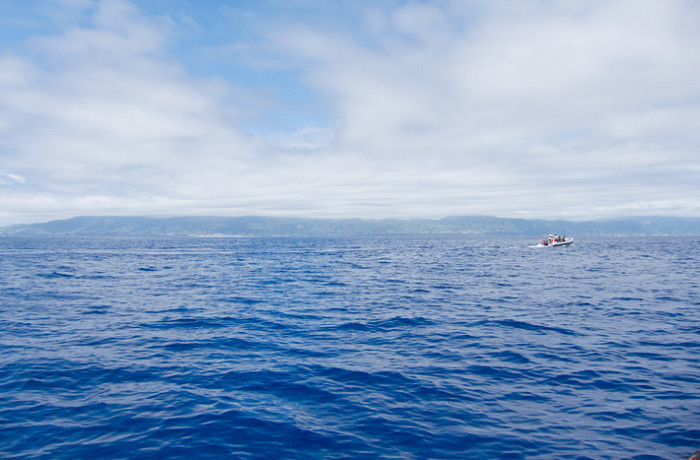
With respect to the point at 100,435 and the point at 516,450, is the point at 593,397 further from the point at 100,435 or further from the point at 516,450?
the point at 100,435

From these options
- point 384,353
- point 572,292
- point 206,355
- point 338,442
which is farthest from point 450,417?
point 572,292

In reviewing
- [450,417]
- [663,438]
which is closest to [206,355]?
[450,417]

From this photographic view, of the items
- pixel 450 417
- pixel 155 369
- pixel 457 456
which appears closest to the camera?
pixel 457 456

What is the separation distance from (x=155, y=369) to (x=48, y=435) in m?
5.61

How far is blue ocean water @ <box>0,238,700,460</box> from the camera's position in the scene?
450 inches

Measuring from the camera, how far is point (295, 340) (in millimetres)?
22297

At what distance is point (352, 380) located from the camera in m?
16.0

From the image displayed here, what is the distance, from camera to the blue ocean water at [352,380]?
11422mm

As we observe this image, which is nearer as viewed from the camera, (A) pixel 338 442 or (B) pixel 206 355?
(A) pixel 338 442

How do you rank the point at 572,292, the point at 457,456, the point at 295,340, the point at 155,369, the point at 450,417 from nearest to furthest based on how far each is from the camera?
the point at 457,456
the point at 450,417
the point at 155,369
the point at 295,340
the point at 572,292

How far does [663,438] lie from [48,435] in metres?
17.8

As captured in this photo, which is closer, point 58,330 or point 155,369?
point 155,369

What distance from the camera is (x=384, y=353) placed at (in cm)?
1948

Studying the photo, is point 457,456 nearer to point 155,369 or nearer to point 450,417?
point 450,417
